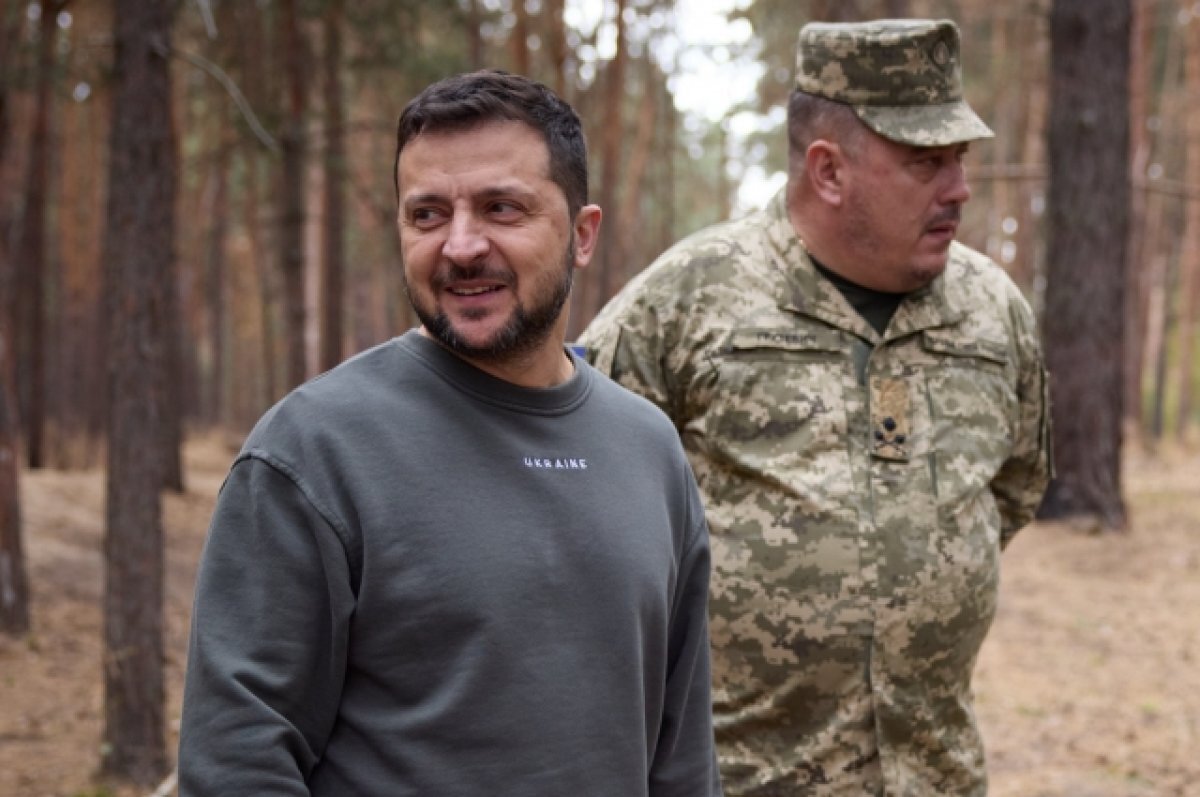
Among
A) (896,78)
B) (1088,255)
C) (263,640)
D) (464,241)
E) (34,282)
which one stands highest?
(896,78)

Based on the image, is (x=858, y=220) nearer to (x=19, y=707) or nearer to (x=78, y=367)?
(x=19, y=707)

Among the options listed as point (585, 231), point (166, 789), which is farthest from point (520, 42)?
point (585, 231)

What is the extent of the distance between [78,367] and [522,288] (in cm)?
1807

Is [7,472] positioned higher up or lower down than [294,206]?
lower down

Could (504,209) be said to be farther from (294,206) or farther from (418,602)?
(294,206)

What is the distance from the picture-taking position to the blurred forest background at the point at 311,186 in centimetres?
640

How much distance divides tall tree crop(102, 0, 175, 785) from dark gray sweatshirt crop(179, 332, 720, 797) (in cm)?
473

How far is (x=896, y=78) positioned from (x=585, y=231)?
134cm

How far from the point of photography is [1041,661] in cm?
809

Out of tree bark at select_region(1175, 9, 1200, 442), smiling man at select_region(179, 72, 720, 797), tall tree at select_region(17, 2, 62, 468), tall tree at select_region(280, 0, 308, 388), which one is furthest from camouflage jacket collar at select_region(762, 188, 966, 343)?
tree bark at select_region(1175, 9, 1200, 442)

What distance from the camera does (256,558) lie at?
1724 millimetres

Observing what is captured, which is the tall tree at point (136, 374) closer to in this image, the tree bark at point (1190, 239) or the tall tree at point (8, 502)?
the tall tree at point (8, 502)

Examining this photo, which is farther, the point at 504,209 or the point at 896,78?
the point at 896,78

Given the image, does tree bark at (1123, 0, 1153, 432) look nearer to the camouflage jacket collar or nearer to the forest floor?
the forest floor
